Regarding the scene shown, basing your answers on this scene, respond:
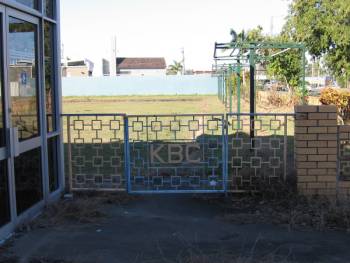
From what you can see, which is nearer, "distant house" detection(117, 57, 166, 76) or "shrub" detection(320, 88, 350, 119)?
"shrub" detection(320, 88, 350, 119)

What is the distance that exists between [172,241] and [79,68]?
7559 centimetres

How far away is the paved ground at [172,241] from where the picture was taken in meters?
4.44

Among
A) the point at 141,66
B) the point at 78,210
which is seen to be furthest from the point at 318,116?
the point at 141,66

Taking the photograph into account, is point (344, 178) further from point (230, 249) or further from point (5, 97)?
point (5, 97)

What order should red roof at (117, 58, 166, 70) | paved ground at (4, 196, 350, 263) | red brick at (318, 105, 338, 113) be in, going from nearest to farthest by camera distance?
paved ground at (4, 196, 350, 263) → red brick at (318, 105, 338, 113) → red roof at (117, 58, 166, 70)

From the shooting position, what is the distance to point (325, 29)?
49.9 feet

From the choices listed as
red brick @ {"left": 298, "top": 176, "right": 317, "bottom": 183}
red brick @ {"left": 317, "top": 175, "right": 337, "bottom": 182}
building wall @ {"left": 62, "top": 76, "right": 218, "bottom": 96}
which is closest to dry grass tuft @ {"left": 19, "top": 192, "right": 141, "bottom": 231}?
red brick @ {"left": 298, "top": 176, "right": 317, "bottom": 183}

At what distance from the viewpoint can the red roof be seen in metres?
96.2

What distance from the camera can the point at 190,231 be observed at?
5.20 meters

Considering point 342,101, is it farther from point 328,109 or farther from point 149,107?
point 149,107

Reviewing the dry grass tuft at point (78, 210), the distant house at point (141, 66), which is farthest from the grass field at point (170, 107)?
the distant house at point (141, 66)

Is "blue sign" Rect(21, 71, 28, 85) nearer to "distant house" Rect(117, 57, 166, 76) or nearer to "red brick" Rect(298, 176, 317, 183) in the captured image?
"red brick" Rect(298, 176, 317, 183)

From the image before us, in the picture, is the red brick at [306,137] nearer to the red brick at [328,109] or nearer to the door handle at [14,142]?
the red brick at [328,109]

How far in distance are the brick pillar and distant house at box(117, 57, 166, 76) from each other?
281 feet
